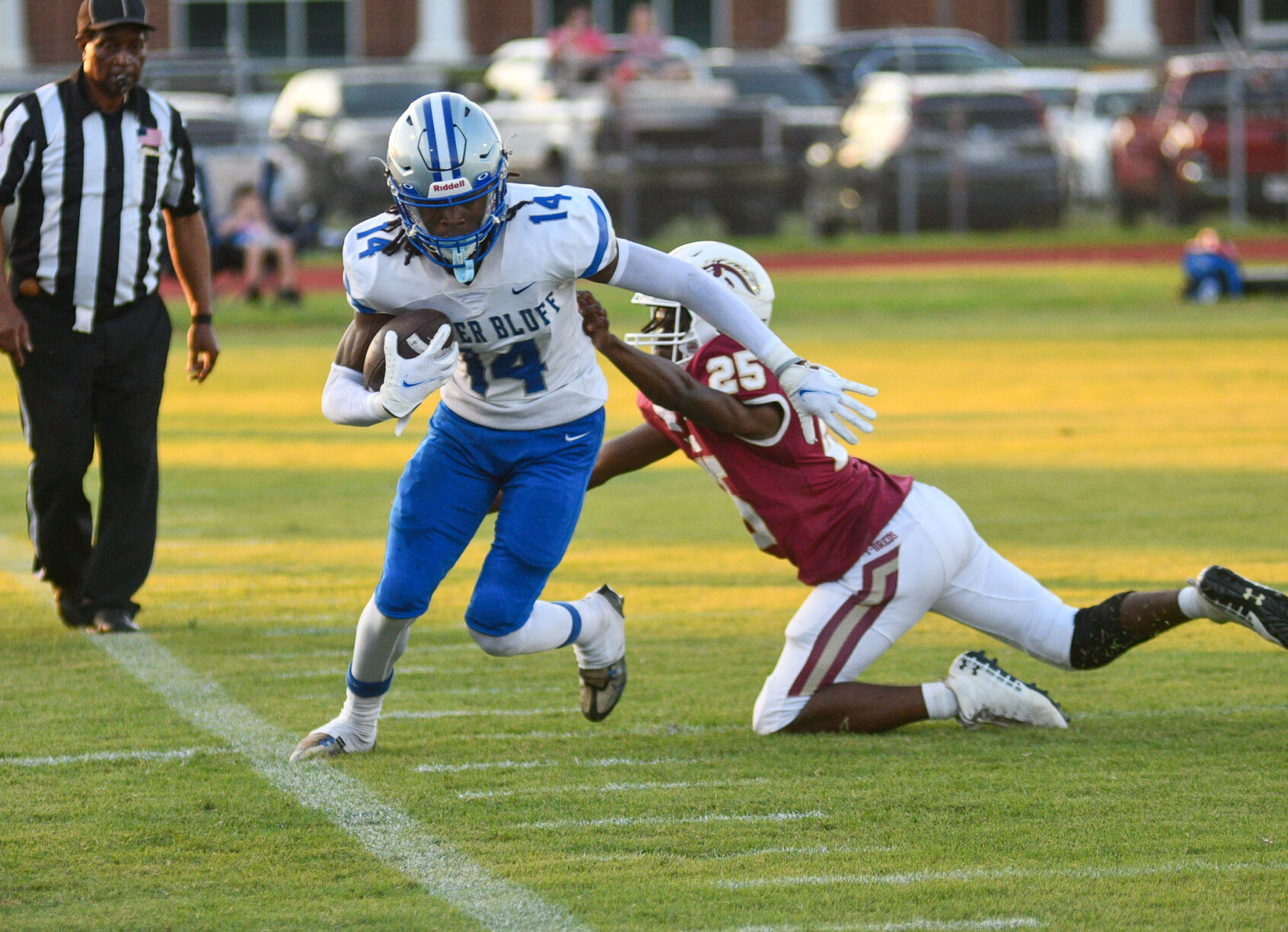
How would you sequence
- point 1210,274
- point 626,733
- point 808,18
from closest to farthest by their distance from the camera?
1. point 626,733
2. point 1210,274
3. point 808,18

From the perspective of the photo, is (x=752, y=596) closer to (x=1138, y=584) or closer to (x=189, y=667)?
(x=1138, y=584)

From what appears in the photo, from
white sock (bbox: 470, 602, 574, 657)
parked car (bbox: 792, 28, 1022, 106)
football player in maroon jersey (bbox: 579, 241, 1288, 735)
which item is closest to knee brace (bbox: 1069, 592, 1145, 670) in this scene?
football player in maroon jersey (bbox: 579, 241, 1288, 735)

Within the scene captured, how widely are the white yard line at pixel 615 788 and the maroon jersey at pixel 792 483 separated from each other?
2.43 feet

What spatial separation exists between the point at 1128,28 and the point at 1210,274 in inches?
715

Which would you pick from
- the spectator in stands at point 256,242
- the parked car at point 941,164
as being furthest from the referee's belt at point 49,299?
the parked car at point 941,164

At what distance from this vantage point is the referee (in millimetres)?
5719

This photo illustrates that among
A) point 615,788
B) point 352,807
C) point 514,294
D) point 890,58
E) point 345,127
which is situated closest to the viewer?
point 352,807

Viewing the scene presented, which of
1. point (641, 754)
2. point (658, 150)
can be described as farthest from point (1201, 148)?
point (641, 754)

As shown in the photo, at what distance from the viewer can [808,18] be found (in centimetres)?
3222

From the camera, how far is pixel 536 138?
786 inches

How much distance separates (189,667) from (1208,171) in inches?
680

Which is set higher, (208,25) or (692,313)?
(208,25)

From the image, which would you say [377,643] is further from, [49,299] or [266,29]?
[266,29]

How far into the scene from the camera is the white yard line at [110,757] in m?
4.42
